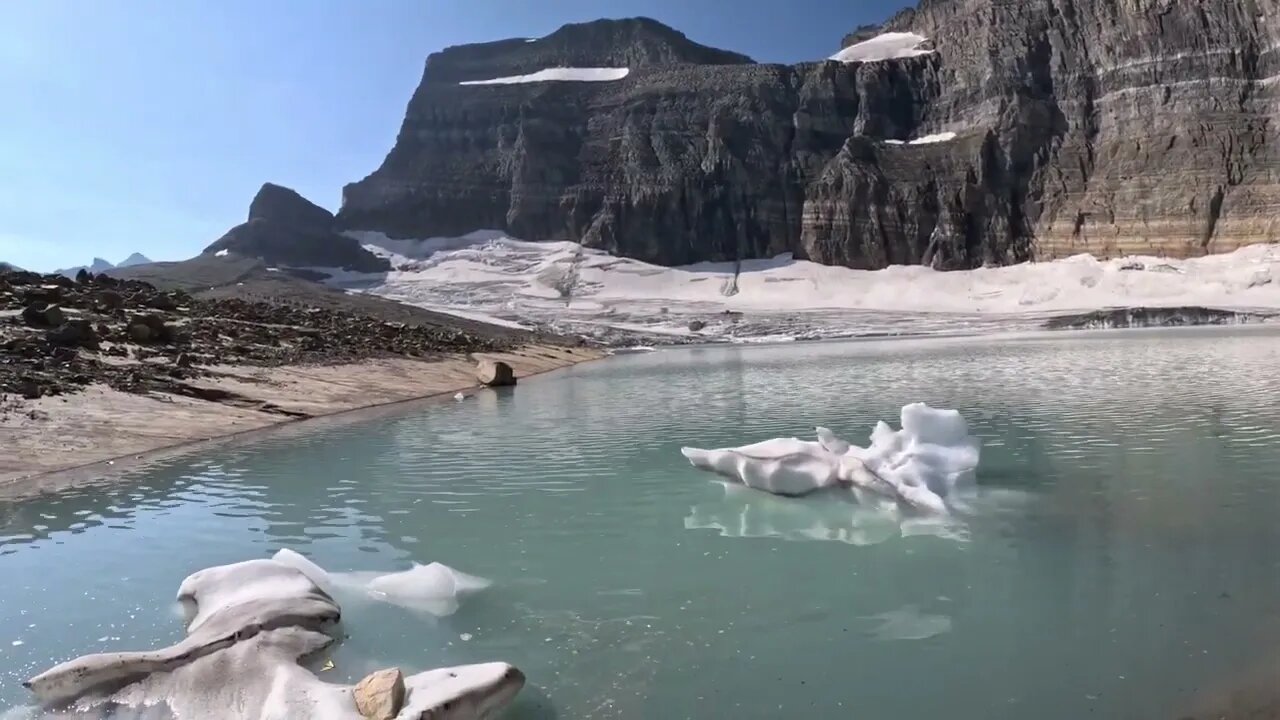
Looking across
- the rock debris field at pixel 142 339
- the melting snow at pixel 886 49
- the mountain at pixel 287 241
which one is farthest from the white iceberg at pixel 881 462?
the melting snow at pixel 886 49

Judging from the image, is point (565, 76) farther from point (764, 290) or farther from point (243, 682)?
point (243, 682)

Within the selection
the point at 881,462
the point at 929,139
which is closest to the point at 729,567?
the point at 881,462

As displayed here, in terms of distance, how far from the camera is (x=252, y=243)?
11438cm

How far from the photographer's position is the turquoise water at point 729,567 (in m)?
5.46

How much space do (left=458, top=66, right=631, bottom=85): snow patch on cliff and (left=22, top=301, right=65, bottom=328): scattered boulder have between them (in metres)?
125

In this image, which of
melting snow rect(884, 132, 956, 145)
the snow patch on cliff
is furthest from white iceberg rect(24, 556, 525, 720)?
the snow patch on cliff

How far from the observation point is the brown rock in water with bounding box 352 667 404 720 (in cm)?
470

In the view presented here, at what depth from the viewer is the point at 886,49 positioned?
133000 mm

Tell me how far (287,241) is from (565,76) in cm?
5683

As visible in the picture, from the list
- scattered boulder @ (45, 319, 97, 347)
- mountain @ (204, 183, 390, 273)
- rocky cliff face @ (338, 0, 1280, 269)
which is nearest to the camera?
scattered boulder @ (45, 319, 97, 347)

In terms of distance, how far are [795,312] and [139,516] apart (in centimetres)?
8509

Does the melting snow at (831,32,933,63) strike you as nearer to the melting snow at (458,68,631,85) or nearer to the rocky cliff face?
the rocky cliff face

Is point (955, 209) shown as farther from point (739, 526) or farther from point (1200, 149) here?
point (739, 526)

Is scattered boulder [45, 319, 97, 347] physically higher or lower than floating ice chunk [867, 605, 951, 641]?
higher
